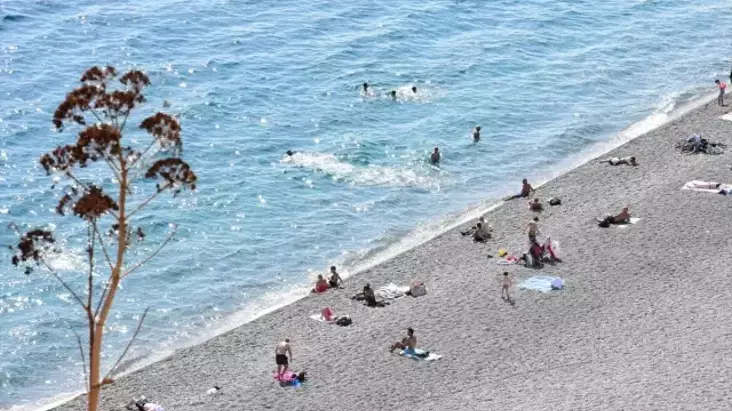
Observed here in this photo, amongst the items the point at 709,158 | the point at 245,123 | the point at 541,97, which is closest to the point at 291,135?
the point at 245,123

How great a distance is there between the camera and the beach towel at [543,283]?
3547cm

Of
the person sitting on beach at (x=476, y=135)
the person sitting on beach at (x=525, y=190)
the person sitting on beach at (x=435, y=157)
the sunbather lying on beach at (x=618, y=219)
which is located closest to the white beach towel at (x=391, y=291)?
the sunbather lying on beach at (x=618, y=219)

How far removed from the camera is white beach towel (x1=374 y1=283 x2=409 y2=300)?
120 ft

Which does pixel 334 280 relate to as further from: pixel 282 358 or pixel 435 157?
pixel 435 157

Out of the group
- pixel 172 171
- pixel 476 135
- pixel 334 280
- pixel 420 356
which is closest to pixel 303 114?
pixel 476 135

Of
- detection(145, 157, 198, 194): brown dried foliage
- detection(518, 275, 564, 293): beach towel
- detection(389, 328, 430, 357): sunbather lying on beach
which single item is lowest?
detection(518, 275, 564, 293): beach towel

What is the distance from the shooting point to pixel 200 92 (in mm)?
58156

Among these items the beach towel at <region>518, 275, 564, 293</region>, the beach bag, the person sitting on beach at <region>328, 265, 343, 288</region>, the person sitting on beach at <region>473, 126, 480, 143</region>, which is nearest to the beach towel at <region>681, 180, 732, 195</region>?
the beach towel at <region>518, 275, 564, 293</region>

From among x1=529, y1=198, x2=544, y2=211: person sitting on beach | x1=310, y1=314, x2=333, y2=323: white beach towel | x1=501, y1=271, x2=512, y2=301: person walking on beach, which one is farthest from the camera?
x1=529, y1=198, x2=544, y2=211: person sitting on beach

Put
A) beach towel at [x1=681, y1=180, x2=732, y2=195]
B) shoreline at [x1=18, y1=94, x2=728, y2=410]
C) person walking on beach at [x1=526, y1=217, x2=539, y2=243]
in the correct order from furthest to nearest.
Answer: beach towel at [x1=681, y1=180, x2=732, y2=195], person walking on beach at [x1=526, y1=217, x2=539, y2=243], shoreline at [x1=18, y1=94, x2=728, y2=410]

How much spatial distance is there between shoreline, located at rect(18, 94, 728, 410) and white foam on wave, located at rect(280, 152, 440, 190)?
3276 mm

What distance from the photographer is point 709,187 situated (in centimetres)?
4259

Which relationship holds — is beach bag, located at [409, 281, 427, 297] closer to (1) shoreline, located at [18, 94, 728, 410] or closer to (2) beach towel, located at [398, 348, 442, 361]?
(1) shoreline, located at [18, 94, 728, 410]

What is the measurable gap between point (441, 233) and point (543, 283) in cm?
734
